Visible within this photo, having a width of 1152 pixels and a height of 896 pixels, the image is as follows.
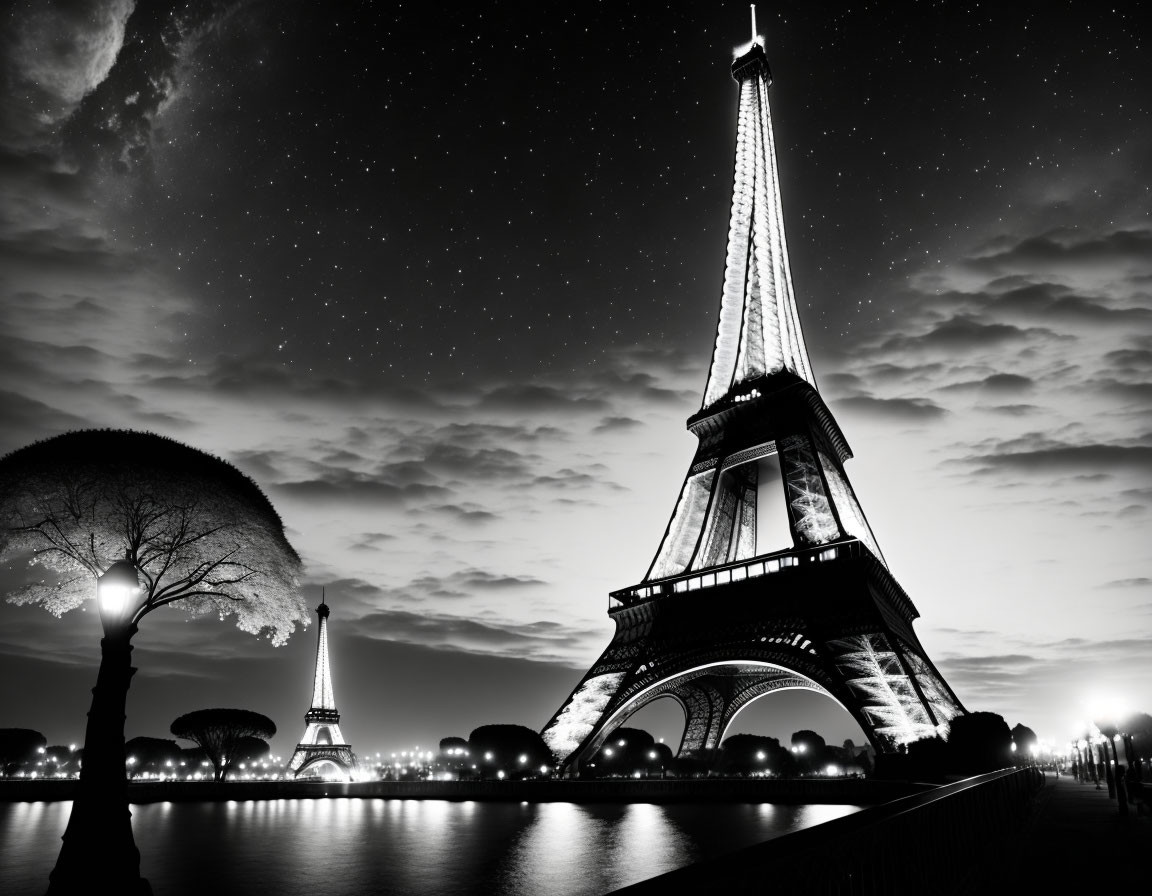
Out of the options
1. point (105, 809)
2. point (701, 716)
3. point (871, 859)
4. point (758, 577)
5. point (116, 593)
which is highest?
point (758, 577)

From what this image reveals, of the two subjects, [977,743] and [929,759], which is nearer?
[929,759]

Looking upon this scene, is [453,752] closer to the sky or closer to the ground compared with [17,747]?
closer to the ground

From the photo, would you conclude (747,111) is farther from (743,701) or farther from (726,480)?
(743,701)

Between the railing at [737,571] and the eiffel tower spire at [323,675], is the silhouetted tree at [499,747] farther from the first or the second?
the eiffel tower spire at [323,675]

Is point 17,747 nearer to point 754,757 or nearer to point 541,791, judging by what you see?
point 541,791

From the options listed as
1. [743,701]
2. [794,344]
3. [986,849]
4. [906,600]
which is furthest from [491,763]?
[986,849]

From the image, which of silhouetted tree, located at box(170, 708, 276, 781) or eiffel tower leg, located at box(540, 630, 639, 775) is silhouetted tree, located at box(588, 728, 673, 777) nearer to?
eiffel tower leg, located at box(540, 630, 639, 775)

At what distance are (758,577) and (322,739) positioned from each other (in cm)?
8076

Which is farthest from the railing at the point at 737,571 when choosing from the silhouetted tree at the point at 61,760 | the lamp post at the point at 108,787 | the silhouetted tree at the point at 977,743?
the silhouetted tree at the point at 61,760

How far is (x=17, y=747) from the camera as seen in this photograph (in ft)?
220

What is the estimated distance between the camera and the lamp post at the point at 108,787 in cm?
1048

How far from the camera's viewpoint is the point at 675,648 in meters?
40.8

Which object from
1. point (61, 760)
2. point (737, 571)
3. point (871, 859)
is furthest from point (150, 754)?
point (871, 859)

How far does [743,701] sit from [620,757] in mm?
18135
